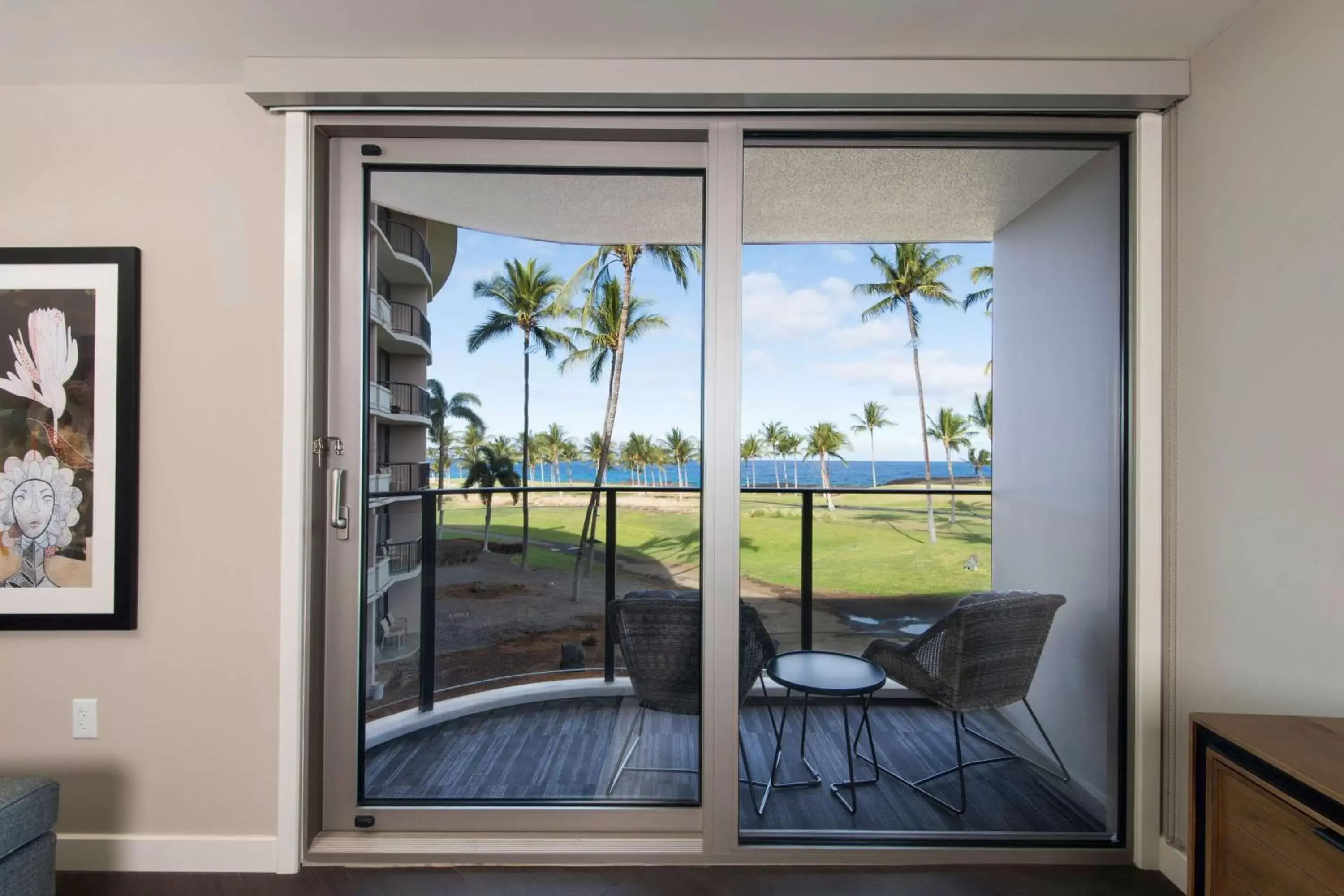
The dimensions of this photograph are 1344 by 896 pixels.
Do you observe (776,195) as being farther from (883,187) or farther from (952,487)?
(952,487)

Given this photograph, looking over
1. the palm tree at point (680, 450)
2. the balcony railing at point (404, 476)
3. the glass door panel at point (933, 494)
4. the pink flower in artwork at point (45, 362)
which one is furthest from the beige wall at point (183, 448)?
the glass door panel at point (933, 494)

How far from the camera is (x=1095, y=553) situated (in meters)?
2.06

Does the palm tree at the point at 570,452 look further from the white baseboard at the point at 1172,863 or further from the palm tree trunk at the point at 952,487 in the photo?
the white baseboard at the point at 1172,863

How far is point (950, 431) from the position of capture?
80.0 inches

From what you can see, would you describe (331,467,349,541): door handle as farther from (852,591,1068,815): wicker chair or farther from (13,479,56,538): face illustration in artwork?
(852,591,1068,815): wicker chair

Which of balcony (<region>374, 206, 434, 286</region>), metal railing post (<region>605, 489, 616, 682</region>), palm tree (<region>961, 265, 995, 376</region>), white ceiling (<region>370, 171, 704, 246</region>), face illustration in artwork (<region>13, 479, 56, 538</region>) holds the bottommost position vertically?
metal railing post (<region>605, 489, 616, 682</region>)

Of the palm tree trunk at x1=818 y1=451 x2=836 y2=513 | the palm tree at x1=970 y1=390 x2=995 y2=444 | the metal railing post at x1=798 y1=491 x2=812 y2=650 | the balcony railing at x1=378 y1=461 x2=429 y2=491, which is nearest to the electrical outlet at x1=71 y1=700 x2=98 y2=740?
the balcony railing at x1=378 y1=461 x2=429 y2=491

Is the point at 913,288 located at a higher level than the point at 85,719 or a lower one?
higher

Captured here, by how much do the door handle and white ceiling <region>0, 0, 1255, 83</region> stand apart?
1.26 m

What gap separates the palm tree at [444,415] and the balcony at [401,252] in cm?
35

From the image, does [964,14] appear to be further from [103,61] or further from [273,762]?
[273,762]

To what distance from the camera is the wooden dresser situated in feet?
3.74

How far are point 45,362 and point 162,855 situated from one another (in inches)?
61.9

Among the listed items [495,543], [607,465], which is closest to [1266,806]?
[607,465]
